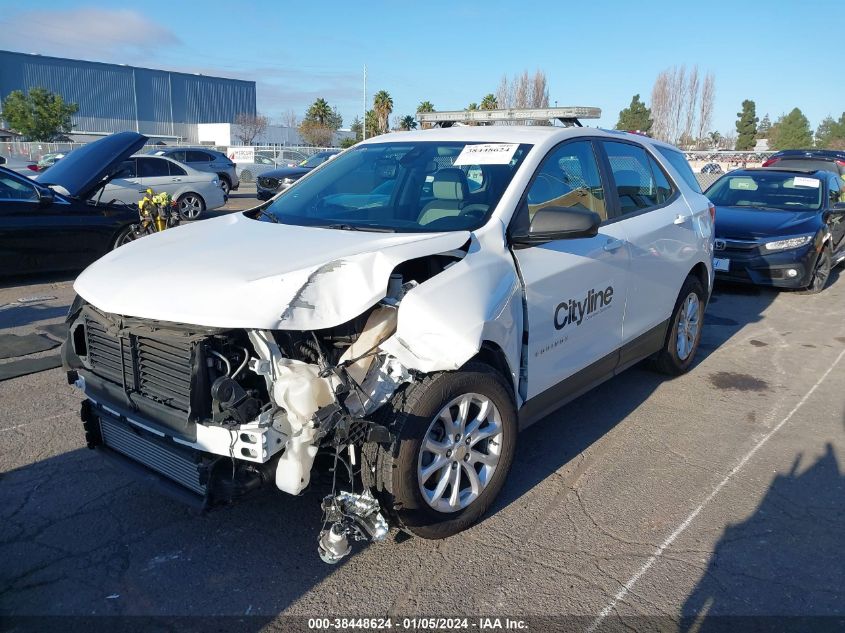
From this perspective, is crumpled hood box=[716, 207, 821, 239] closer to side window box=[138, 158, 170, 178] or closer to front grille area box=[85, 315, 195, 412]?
front grille area box=[85, 315, 195, 412]

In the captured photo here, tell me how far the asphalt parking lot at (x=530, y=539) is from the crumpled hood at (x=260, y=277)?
1.16 meters

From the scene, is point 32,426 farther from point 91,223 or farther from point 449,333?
point 91,223

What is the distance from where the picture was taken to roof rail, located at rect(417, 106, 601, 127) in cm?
486

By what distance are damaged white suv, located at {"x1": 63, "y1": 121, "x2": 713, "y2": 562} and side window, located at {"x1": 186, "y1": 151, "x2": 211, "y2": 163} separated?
797 inches

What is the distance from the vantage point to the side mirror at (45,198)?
28.0 ft

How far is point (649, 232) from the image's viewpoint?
15.1 feet

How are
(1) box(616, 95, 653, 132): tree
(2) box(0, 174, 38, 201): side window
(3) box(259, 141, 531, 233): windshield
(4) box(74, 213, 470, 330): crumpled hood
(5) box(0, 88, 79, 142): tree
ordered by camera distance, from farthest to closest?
(1) box(616, 95, 653, 132): tree
(5) box(0, 88, 79, 142): tree
(2) box(0, 174, 38, 201): side window
(3) box(259, 141, 531, 233): windshield
(4) box(74, 213, 470, 330): crumpled hood

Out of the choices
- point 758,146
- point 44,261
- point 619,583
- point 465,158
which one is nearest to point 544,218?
point 465,158

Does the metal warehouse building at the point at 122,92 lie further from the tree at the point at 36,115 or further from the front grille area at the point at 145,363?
the front grille area at the point at 145,363

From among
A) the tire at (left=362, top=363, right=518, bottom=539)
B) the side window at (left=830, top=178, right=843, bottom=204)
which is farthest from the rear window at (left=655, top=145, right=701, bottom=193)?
the side window at (left=830, top=178, right=843, bottom=204)

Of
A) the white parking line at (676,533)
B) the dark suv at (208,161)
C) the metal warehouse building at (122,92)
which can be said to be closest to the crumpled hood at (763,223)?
the white parking line at (676,533)

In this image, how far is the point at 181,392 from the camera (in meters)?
2.78

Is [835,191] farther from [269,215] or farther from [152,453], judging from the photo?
[152,453]

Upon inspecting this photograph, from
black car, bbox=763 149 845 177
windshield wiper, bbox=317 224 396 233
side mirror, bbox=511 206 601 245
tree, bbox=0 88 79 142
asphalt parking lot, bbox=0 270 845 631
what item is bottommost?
asphalt parking lot, bbox=0 270 845 631
